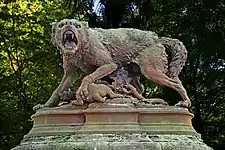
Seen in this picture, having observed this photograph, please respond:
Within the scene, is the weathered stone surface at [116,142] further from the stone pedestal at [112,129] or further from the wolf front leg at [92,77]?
the wolf front leg at [92,77]

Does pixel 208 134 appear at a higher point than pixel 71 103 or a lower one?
lower

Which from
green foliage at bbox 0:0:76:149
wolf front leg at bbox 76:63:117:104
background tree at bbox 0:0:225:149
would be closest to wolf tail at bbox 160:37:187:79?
wolf front leg at bbox 76:63:117:104

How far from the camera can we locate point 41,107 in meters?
9.11

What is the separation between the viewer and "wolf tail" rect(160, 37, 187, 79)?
30.5 ft

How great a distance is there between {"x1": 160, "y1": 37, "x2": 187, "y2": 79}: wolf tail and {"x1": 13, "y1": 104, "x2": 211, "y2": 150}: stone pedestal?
72 cm

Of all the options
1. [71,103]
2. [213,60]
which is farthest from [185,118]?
[213,60]

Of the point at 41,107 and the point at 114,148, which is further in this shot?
the point at 41,107

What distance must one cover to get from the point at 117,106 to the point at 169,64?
1296mm

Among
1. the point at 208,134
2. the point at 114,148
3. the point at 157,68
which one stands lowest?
the point at 208,134

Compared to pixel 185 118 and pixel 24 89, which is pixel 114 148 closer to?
pixel 185 118

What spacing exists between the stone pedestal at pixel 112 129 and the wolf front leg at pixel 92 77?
8.4 inches

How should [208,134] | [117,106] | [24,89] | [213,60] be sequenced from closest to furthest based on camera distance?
1. [117,106]
2. [213,60]
3. [208,134]
4. [24,89]

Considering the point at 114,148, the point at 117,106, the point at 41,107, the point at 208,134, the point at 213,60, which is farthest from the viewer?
the point at 208,134

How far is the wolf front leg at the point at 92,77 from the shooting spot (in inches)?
338
